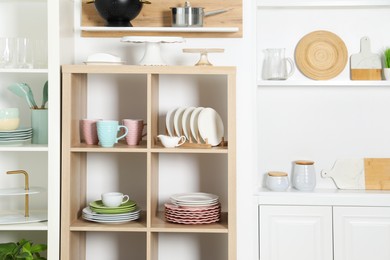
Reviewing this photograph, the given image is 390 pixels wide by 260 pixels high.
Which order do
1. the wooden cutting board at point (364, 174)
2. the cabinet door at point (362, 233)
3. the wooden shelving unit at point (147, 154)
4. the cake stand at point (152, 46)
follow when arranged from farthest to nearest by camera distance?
the wooden cutting board at point (364, 174)
the cabinet door at point (362, 233)
the cake stand at point (152, 46)
the wooden shelving unit at point (147, 154)

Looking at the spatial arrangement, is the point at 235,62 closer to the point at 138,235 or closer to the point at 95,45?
the point at 95,45

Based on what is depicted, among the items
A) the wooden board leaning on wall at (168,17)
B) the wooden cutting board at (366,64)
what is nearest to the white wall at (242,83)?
the wooden board leaning on wall at (168,17)

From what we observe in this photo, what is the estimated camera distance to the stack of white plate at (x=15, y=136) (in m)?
2.95

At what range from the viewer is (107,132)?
2924 mm

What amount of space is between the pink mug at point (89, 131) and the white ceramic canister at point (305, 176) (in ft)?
3.44

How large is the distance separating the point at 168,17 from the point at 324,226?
1.30 m

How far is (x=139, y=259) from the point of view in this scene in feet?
10.7

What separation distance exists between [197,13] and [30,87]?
946 mm

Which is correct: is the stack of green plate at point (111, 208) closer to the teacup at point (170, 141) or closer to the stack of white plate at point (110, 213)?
the stack of white plate at point (110, 213)

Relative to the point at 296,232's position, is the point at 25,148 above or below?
above

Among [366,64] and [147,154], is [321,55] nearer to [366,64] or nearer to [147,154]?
[366,64]

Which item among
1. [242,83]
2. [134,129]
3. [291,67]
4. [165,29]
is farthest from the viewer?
[291,67]

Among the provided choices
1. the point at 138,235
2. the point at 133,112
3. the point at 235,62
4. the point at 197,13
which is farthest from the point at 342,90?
the point at 138,235

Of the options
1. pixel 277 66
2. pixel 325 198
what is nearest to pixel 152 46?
pixel 277 66
